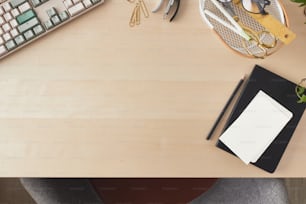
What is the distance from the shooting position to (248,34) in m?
0.88

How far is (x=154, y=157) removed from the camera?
2.85 ft

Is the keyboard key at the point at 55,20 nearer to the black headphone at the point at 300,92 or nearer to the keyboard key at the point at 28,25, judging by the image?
the keyboard key at the point at 28,25

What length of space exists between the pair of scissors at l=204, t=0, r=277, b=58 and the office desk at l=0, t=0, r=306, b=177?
0.02 metres

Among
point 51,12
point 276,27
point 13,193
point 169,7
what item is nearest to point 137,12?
point 169,7

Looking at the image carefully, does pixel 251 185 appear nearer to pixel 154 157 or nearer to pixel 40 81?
pixel 154 157

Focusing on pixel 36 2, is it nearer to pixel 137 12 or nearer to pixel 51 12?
pixel 51 12

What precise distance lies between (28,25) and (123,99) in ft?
0.78

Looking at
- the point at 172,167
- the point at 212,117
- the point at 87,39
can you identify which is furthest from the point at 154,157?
the point at 87,39

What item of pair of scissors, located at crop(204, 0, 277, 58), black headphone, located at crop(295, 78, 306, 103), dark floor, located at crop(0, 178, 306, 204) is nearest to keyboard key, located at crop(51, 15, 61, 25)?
pair of scissors, located at crop(204, 0, 277, 58)

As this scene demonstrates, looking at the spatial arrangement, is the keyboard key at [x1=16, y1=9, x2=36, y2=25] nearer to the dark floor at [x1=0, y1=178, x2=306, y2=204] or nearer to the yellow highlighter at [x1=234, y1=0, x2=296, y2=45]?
the yellow highlighter at [x1=234, y1=0, x2=296, y2=45]

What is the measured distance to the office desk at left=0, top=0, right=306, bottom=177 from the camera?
2.84ft

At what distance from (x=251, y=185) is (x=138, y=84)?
371 mm

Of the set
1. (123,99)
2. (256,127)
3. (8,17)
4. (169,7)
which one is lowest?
(256,127)

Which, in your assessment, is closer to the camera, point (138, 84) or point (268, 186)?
point (138, 84)
